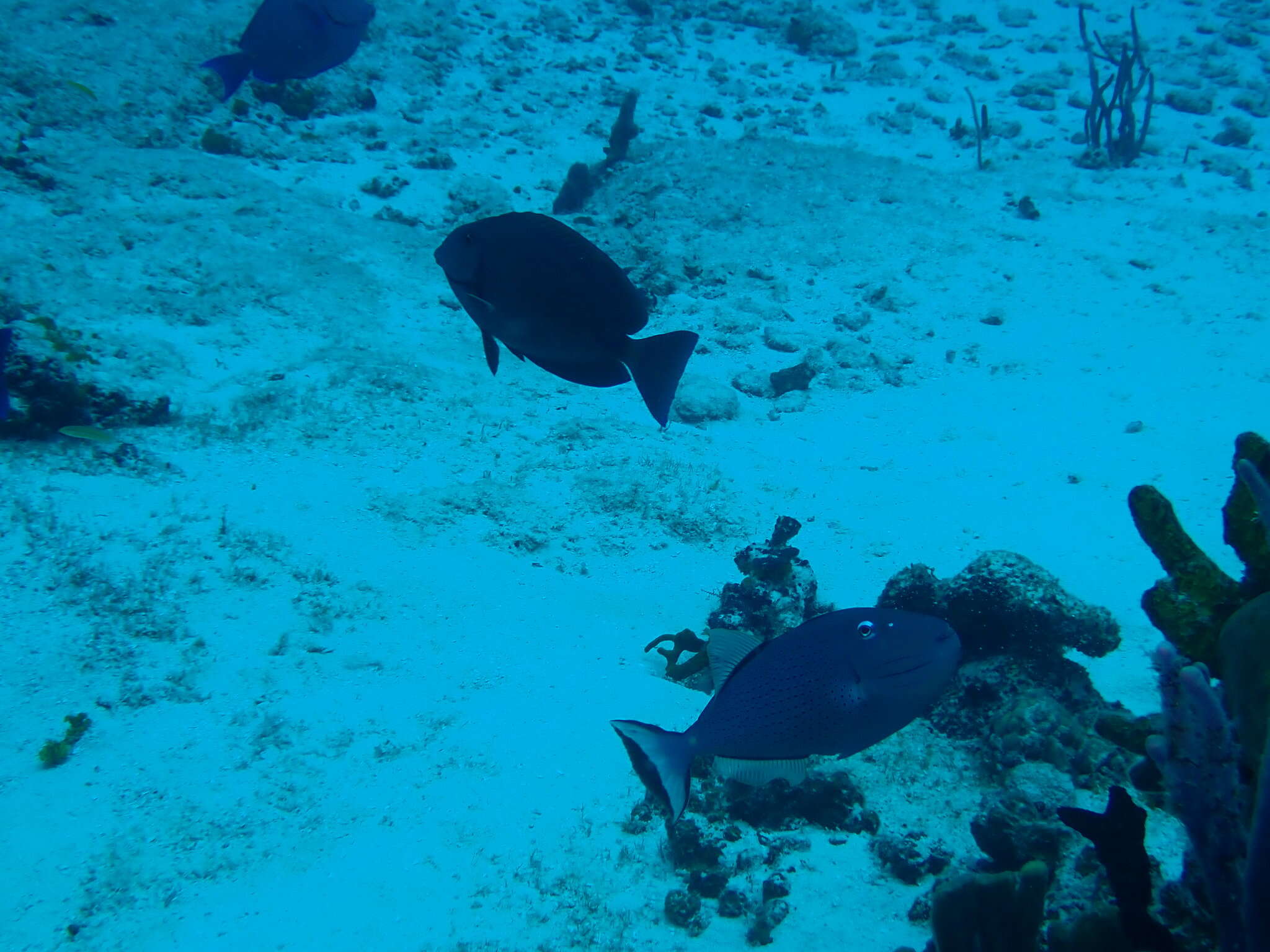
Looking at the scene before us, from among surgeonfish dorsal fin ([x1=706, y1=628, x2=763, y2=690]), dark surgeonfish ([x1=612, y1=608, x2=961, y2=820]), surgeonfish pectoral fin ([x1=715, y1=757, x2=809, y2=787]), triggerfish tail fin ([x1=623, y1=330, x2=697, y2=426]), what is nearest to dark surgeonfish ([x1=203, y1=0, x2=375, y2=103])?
triggerfish tail fin ([x1=623, y1=330, x2=697, y2=426])

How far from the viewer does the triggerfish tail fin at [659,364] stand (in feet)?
6.18

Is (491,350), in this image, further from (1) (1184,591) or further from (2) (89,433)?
(2) (89,433)

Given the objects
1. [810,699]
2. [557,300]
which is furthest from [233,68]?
[810,699]

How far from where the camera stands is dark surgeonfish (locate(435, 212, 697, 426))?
1.84 meters

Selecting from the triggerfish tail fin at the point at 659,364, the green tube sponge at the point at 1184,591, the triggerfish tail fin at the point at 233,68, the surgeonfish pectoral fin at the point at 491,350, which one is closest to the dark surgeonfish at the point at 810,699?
the triggerfish tail fin at the point at 659,364

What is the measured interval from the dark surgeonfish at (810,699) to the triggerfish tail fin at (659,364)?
750 millimetres

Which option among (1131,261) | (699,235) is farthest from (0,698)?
(1131,261)

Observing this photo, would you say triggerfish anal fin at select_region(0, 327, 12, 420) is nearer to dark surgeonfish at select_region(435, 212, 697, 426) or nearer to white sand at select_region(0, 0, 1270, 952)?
white sand at select_region(0, 0, 1270, 952)

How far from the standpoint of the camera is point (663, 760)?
1722 millimetres

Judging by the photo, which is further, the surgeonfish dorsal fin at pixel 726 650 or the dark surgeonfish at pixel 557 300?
the surgeonfish dorsal fin at pixel 726 650

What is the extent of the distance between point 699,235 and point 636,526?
542 centimetres

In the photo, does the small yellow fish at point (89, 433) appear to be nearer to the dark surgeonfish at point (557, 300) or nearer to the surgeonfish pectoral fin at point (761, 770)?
the dark surgeonfish at point (557, 300)

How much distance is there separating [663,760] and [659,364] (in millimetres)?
1087

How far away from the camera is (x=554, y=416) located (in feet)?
20.8
